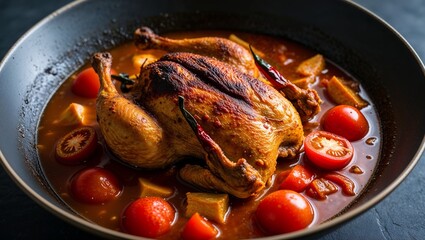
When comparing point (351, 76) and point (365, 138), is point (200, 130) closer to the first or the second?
point (365, 138)

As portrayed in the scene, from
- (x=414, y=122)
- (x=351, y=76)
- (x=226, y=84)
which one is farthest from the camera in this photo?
(x=351, y=76)

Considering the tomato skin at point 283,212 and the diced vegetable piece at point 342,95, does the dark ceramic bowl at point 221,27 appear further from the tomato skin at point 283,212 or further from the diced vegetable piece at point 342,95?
the tomato skin at point 283,212

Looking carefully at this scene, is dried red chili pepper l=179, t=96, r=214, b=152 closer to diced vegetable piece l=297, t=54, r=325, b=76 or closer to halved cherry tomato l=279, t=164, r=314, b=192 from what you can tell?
halved cherry tomato l=279, t=164, r=314, b=192

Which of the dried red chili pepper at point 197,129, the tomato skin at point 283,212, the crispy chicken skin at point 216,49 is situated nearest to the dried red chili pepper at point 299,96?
the crispy chicken skin at point 216,49

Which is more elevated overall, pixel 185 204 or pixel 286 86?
pixel 286 86

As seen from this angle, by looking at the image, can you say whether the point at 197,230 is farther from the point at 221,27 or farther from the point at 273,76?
the point at 221,27

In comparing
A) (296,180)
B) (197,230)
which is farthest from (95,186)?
(296,180)

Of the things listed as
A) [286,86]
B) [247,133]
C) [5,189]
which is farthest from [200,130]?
[5,189]
